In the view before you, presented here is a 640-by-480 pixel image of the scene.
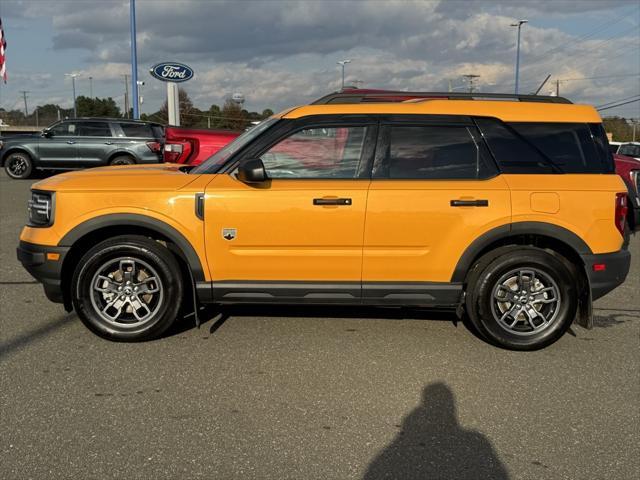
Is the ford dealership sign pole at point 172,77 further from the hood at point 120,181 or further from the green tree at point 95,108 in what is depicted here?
the green tree at point 95,108

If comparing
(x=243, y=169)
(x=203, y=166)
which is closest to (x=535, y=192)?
(x=243, y=169)

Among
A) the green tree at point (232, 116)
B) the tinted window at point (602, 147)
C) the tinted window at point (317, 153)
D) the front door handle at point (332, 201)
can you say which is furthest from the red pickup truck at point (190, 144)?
the green tree at point (232, 116)

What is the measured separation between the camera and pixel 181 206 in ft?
14.4

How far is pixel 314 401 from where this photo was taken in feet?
11.9

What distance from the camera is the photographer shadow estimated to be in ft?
9.38

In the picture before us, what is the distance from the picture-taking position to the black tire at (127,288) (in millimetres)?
4453

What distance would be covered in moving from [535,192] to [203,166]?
2.61 meters

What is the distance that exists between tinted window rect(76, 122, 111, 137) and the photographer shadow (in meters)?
15.5

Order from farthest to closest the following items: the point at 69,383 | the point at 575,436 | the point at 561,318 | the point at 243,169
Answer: the point at 561,318, the point at 243,169, the point at 69,383, the point at 575,436

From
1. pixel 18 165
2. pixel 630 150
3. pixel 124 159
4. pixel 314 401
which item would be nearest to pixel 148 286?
pixel 314 401

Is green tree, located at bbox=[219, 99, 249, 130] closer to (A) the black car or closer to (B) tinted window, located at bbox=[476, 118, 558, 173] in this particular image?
(A) the black car

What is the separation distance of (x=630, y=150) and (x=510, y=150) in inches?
606

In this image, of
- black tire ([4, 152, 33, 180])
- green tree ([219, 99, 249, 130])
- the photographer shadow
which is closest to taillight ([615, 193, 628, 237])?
the photographer shadow

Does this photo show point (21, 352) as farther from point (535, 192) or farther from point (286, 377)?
point (535, 192)
